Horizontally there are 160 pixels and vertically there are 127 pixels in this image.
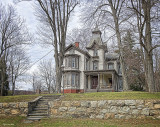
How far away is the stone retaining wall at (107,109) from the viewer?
9.95 m

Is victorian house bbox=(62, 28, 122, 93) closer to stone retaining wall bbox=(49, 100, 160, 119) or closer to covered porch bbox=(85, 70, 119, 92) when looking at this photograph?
covered porch bbox=(85, 70, 119, 92)

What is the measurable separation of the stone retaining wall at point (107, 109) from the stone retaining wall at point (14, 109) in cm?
167

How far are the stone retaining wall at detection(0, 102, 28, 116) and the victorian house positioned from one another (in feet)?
46.4

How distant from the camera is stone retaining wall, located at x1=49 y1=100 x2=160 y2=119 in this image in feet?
32.7

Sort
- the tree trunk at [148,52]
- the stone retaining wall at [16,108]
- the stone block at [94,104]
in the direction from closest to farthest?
the stone block at [94,104], the stone retaining wall at [16,108], the tree trunk at [148,52]

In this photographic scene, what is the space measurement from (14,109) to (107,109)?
19.2 feet

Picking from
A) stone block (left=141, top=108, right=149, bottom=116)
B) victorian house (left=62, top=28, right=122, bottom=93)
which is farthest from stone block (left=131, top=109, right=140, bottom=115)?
victorian house (left=62, top=28, right=122, bottom=93)

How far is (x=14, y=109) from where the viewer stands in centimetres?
1170

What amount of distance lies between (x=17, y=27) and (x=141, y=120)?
17899mm

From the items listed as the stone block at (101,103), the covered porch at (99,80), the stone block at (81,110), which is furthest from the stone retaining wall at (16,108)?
the covered porch at (99,80)

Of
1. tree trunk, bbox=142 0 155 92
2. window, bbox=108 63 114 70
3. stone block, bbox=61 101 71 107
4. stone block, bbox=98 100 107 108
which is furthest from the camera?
window, bbox=108 63 114 70

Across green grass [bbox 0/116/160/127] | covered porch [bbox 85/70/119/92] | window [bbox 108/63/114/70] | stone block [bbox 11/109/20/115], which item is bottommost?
green grass [bbox 0/116/160/127]

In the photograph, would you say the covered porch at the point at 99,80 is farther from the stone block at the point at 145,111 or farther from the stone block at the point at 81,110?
the stone block at the point at 145,111

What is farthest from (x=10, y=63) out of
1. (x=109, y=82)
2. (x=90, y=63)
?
(x=109, y=82)
